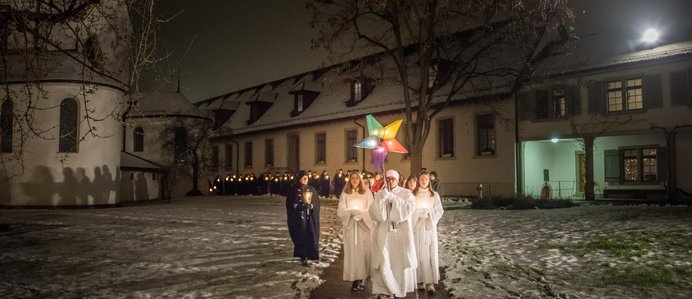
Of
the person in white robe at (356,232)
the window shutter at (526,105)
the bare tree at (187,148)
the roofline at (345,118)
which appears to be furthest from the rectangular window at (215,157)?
the person in white robe at (356,232)

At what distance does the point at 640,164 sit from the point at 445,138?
1010 centimetres

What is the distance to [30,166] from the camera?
84.8ft

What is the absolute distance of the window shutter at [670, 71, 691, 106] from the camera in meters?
23.7

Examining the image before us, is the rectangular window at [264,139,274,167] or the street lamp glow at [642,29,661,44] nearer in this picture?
the street lamp glow at [642,29,661,44]

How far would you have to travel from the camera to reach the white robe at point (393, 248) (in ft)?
24.5

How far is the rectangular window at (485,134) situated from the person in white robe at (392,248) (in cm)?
2280

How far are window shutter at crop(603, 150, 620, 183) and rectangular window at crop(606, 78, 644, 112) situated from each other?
2.53 metres

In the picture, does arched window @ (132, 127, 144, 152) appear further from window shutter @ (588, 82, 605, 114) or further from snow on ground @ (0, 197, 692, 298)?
window shutter @ (588, 82, 605, 114)

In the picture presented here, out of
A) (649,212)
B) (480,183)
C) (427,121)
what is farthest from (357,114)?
(649,212)

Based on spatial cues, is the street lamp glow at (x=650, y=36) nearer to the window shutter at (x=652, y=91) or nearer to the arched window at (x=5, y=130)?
the window shutter at (x=652, y=91)

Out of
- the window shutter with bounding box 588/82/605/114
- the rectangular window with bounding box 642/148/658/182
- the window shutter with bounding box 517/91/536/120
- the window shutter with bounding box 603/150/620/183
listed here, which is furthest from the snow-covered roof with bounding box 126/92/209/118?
the rectangular window with bounding box 642/148/658/182

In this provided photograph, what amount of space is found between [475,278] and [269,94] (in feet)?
139

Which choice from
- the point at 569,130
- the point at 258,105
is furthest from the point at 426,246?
the point at 258,105

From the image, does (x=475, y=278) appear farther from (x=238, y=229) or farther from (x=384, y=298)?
(x=238, y=229)
